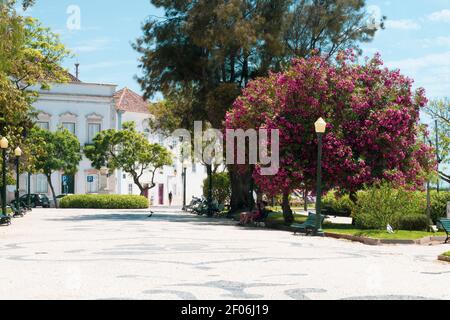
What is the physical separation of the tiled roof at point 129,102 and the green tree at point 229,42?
3231cm

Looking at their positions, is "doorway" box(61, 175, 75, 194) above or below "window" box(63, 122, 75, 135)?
below

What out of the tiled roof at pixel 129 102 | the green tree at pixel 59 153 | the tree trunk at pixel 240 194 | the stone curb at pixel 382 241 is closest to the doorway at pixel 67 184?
the green tree at pixel 59 153

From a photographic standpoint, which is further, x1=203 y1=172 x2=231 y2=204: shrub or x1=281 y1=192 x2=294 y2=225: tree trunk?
x1=203 y1=172 x2=231 y2=204: shrub

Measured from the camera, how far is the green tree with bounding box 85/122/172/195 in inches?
2569

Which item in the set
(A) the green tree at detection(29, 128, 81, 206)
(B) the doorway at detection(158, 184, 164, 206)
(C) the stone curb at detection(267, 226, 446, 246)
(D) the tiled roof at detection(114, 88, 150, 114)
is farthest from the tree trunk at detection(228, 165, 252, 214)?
(B) the doorway at detection(158, 184, 164, 206)

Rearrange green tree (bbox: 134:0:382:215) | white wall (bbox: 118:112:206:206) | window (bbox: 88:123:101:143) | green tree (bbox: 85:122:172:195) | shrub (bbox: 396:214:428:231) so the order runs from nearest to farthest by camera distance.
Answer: shrub (bbox: 396:214:428:231)
green tree (bbox: 134:0:382:215)
green tree (bbox: 85:122:172:195)
window (bbox: 88:123:101:143)
white wall (bbox: 118:112:206:206)

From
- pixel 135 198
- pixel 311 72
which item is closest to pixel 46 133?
pixel 135 198

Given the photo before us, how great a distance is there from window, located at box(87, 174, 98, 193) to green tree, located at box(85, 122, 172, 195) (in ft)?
12.3

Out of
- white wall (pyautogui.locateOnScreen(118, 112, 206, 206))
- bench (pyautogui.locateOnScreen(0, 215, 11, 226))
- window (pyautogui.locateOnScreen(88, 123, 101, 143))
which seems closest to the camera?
bench (pyautogui.locateOnScreen(0, 215, 11, 226))

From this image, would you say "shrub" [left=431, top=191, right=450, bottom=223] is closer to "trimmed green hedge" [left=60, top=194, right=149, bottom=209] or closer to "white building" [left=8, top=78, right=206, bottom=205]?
"trimmed green hedge" [left=60, top=194, right=149, bottom=209]

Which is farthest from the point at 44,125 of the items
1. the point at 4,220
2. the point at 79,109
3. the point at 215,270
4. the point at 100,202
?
the point at 215,270

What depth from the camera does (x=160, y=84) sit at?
135 feet

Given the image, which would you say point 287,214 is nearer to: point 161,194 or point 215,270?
point 215,270
